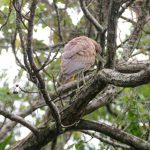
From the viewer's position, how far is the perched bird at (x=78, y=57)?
4.62m

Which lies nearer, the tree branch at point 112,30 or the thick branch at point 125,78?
the thick branch at point 125,78

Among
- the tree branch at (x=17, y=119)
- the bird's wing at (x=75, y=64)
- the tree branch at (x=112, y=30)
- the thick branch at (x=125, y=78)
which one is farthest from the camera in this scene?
the bird's wing at (x=75, y=64)

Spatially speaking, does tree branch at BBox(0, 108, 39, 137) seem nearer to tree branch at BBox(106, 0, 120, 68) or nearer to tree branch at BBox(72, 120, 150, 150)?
tree branch at BBox(72, 120, 150, 150)

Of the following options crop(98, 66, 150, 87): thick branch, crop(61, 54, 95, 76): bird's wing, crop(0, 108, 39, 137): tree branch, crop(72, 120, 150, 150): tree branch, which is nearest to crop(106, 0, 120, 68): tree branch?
crop(98, 66, 150, 87): thick branch

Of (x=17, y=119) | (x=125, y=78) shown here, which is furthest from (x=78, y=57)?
(x=125, y=78)

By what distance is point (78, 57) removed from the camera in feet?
15.5

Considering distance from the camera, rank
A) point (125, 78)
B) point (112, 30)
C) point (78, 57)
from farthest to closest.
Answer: point (78, 57) → point (112, 30) → point (125, 78)

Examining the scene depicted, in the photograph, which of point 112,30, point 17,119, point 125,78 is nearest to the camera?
point 125,78

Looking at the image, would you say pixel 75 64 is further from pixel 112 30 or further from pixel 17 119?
pixel 112 30

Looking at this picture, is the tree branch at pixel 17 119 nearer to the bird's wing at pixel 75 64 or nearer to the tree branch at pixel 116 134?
the tree branch at pixel 116 134

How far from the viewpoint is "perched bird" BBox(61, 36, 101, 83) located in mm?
4621

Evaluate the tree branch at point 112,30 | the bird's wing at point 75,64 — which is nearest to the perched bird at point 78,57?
the bird's wing at point 75,64

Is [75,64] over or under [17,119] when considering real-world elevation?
over

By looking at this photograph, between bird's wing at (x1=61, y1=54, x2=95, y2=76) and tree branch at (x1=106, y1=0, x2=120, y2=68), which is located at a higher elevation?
tree branch at (x1=106, y1=0, x2=120, y2=68)
